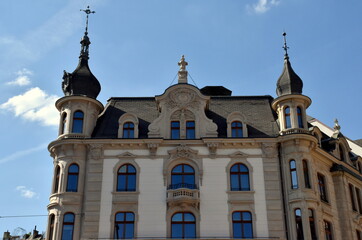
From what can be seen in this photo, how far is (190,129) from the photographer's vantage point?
36250mm

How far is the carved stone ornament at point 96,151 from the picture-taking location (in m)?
35.1

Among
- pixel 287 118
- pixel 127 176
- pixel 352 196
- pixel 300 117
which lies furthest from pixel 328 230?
pixel 127 176

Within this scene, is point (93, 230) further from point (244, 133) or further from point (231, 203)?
point (244, 133)

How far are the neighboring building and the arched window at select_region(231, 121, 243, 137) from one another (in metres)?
0.07

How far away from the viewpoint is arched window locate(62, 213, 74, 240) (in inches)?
1293

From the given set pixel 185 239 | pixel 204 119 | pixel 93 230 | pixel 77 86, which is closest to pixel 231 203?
pixel 185 239

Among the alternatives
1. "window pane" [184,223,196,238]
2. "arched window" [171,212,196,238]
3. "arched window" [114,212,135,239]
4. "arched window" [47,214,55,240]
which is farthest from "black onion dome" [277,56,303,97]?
"arched window" [47,214,55,240]

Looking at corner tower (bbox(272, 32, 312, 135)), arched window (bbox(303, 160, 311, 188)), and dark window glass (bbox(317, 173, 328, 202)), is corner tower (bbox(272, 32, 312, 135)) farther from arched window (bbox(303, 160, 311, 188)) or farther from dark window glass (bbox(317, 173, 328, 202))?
dark window glass (bbox(317, 173, 328, 202))

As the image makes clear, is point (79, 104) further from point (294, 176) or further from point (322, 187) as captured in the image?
point (322, 187)

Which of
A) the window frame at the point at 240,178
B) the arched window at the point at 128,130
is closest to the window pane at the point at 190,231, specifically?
the window frame at the point at 240,178

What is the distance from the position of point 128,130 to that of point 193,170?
5.35 metres

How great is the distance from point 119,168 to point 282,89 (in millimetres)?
12562

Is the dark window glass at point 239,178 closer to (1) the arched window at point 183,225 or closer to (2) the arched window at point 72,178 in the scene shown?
(1) the arched window at point 183,225

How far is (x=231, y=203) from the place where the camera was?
3338 centimetres
